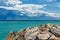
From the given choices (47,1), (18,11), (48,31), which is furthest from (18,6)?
(48,31)

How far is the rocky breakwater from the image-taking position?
4.14 meters

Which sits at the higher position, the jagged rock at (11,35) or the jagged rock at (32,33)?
the jagged rock at (32,33)

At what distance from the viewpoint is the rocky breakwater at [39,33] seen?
414cm

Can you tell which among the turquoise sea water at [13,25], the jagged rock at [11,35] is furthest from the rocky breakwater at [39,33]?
the turquoise sea water at [13,25]

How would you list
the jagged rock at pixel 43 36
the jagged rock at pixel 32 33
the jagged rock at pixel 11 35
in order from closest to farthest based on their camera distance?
the jagged rock at pixel 43 36, the jagged rock at pixel 32 33, the jagged rock at pixel 11 35

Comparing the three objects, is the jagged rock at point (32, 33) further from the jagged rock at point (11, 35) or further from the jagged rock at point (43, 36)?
the jagged rock at point (11, 35)

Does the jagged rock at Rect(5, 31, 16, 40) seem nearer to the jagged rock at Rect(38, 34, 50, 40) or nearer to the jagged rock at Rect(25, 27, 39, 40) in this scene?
the jagged rock at Rect(25, 27, 39, 40)

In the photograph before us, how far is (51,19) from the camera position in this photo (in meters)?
4.73

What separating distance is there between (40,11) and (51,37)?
95cm

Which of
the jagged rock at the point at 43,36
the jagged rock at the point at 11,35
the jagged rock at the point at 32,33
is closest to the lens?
the jagged rock at the point at 43,36

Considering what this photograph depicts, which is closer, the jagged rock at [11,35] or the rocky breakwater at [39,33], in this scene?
the rocky breakwater at [39,33]

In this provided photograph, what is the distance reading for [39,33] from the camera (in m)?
4.23

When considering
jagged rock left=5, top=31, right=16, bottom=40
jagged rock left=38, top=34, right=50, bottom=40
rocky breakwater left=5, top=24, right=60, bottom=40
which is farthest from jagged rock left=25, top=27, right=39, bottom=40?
jagged rock left=5, top=31, right=16, bottom=40

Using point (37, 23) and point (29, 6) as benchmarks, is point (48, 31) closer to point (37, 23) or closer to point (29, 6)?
point (37, 23)
